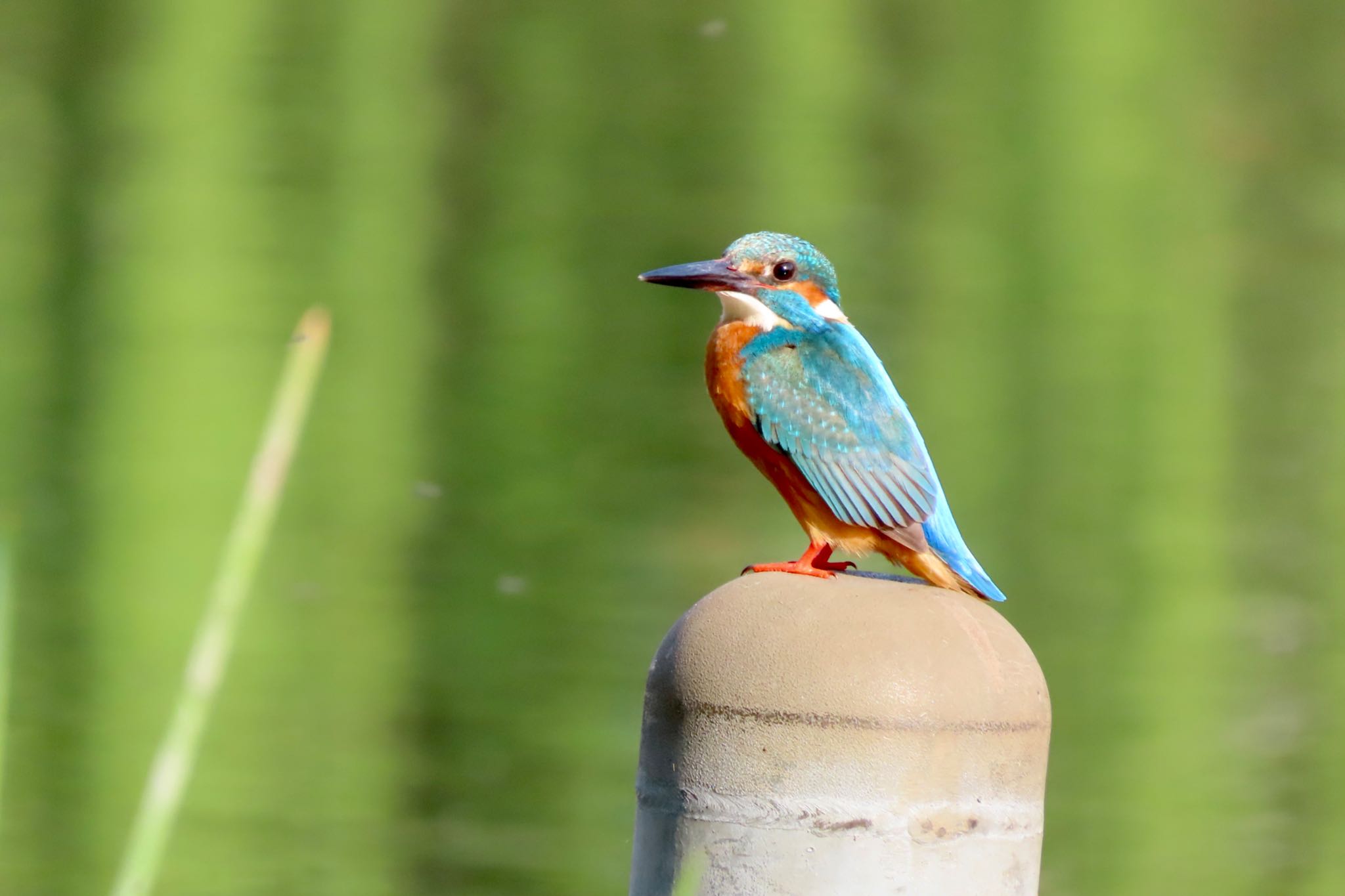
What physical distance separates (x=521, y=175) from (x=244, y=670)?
1.24 m

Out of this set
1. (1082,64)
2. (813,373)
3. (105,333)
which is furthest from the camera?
(1082,64)

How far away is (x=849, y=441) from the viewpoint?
205 centimetres

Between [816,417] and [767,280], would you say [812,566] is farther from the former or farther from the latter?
[767,280]

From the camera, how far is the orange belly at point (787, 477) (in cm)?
208

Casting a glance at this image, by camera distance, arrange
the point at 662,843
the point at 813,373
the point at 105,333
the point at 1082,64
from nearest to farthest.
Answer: the point at 662,843 < the point at 813,373 < the point at 105,333 < the point at 1082,64

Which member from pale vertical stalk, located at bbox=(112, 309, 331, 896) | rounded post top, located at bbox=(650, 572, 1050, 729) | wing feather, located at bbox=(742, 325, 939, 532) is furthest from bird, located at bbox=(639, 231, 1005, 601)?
pale vertical stalk, located at bbox=(112, 309, 331, 896)

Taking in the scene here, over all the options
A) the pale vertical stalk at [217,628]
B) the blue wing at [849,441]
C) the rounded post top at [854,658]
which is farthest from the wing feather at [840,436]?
the pale vertical stalk at [217,628]

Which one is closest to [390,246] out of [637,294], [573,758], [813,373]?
[637,294]

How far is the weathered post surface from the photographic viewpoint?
180cm

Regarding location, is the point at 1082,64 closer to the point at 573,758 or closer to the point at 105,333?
the point at 573,758

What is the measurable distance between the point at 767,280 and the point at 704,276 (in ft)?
0.33

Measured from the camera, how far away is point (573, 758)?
335cm

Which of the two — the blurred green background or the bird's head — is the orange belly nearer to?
the bird's head

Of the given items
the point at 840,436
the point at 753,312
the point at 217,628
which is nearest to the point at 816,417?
the point at 840,436
